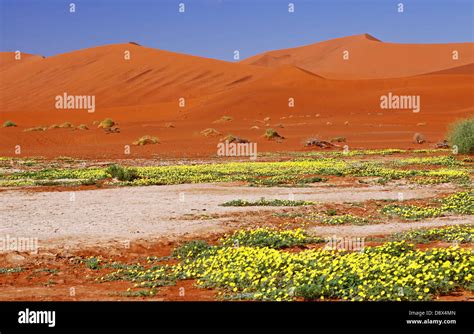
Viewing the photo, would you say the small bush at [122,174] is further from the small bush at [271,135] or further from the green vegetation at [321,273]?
the small bush at [271,135]

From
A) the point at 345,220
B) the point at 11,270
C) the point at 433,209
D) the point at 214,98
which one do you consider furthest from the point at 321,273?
the point at 214,98

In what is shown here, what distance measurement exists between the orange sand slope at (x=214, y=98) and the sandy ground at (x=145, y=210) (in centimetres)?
1873

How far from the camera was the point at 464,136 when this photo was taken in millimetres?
34031

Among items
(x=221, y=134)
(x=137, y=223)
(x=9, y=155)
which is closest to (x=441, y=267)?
(x=137, y=223)

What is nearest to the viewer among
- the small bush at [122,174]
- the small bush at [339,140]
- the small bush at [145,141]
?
the small bush at [122,174]

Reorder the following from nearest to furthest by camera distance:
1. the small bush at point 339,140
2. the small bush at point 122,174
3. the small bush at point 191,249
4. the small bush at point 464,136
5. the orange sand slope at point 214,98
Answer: the small bush at point 191,249 → the small bush at point 122,174 → the small bush at point 464,136 → the small bush at point 339,140 → the orange sand slope at point 214,98

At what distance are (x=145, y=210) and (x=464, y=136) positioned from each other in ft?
69.4

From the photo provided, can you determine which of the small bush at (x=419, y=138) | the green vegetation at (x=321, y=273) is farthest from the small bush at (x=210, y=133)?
the green vegetation at (x=321, y=273)

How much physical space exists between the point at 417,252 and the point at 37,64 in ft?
432

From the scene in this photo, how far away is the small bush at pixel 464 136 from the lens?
1325 inches

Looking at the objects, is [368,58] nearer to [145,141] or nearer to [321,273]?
[145,141]

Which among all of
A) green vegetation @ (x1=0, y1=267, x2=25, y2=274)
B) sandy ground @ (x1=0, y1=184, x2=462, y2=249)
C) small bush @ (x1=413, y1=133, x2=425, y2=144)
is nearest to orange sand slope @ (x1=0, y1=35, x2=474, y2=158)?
small bush @ (x1=413, y1=133, x2=425, y2=144)

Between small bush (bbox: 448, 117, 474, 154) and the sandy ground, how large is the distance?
12.1 metres
